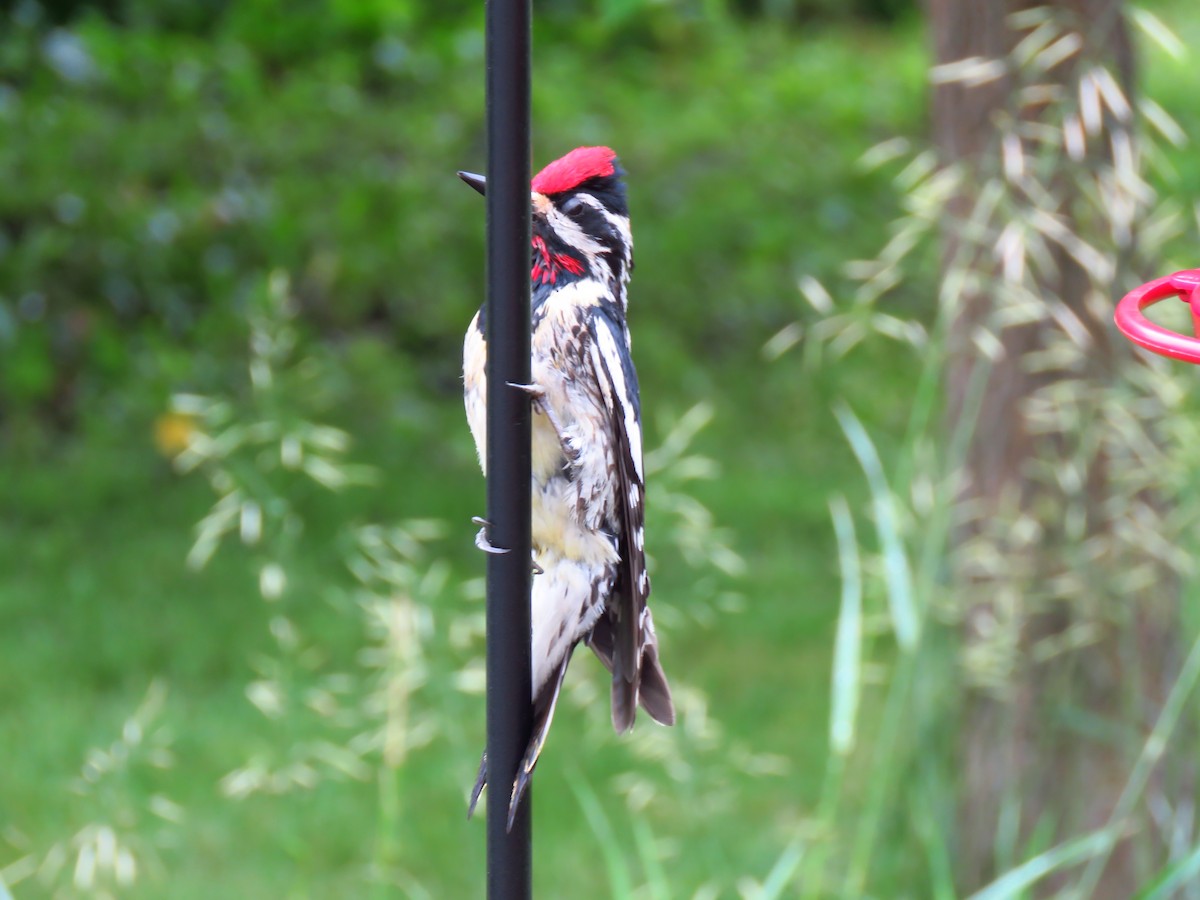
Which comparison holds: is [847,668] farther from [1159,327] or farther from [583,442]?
[1159,327]

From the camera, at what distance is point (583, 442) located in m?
1.92

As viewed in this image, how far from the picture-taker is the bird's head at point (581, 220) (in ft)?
5.72

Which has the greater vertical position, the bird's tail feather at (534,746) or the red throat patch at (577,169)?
the red throat patch at (577,169)

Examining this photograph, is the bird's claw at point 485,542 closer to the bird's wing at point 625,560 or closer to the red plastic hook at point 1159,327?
the bird's wing at point 625,560

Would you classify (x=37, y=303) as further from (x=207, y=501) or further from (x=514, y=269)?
(x=514, y=269)

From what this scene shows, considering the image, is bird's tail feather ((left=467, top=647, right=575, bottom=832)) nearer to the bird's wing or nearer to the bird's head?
the bird's wing

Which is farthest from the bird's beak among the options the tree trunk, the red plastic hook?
the tree trunk

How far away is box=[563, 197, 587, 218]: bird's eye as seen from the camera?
183 cm

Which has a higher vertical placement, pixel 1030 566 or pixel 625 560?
pixel 625 560

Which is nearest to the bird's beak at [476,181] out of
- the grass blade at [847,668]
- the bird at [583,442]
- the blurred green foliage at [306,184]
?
the bird at [583,442]

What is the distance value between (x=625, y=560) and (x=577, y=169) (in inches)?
20.0

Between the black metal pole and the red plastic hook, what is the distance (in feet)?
2.02

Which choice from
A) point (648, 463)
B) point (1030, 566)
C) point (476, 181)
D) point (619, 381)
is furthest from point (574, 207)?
point (1030, 566)

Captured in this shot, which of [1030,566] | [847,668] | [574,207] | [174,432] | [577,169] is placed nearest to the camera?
[577,169]
